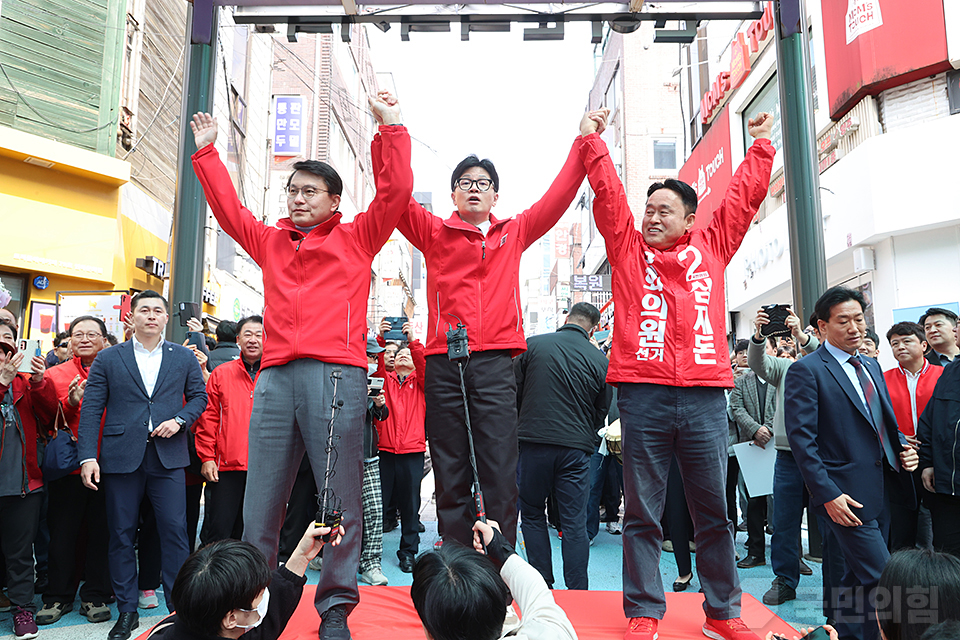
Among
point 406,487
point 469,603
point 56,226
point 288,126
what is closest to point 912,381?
point 406,487

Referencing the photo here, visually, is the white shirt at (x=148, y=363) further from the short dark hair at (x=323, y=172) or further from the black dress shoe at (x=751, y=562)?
the black dress shoe at (x=751, y=562)

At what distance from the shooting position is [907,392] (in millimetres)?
4578

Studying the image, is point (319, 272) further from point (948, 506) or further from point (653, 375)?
point (948, 506)

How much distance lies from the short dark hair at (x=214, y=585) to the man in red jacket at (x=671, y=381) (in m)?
1.79

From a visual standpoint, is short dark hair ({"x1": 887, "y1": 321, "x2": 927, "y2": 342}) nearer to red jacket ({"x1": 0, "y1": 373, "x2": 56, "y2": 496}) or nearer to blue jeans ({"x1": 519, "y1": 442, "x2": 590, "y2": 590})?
blue jeans ({"x1": 519, "y1": 442, "x2": 590, "y2": 590})

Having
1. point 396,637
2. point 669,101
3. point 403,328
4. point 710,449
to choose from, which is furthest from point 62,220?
→ point 669,101

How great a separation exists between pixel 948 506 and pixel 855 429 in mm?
872

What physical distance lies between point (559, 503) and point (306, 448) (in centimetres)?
201

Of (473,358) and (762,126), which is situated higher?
(762,126)

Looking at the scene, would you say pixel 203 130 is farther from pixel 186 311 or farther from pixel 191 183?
pixel 186 311

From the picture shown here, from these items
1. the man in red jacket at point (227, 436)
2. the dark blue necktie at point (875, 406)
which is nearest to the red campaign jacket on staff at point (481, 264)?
the dark blue necktie at point (875, 406)

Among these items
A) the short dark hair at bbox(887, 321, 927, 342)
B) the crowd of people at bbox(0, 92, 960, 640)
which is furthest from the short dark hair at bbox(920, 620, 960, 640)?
the short dark hair at bbox(887, 321, 927, 342)

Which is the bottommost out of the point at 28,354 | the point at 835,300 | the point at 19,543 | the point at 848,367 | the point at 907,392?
the point at 19,543

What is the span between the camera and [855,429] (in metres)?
3.32
